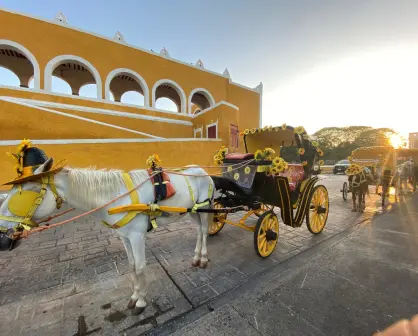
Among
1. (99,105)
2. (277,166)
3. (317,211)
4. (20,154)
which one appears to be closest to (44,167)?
(20,154)

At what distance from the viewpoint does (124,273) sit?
3.04 m

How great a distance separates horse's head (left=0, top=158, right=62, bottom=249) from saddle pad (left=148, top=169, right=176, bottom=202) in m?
1.04

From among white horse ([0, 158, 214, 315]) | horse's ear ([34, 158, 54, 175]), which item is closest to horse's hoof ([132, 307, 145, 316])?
white horse ([0, 158, 214, 315])

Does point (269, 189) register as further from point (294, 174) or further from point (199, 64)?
point (199, 64)

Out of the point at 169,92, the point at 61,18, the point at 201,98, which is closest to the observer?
the point at 61,18

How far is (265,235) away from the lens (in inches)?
140

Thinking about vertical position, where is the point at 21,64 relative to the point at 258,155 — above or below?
above

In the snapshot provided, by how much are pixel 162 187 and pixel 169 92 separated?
17.5 m

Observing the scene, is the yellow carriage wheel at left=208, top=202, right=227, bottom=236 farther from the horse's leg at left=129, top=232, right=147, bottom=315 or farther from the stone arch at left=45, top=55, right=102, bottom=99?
the stone arch at left=45, top=55, right=102, bottom=99

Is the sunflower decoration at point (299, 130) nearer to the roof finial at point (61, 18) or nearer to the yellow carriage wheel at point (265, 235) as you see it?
the yellow carriage wheel at point (265, 235)

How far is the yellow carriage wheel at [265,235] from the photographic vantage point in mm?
3338

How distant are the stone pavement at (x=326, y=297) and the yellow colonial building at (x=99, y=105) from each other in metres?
7.43

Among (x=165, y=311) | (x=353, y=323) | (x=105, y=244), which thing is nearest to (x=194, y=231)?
(x=105, y=244)

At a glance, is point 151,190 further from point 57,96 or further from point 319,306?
point 57,96
